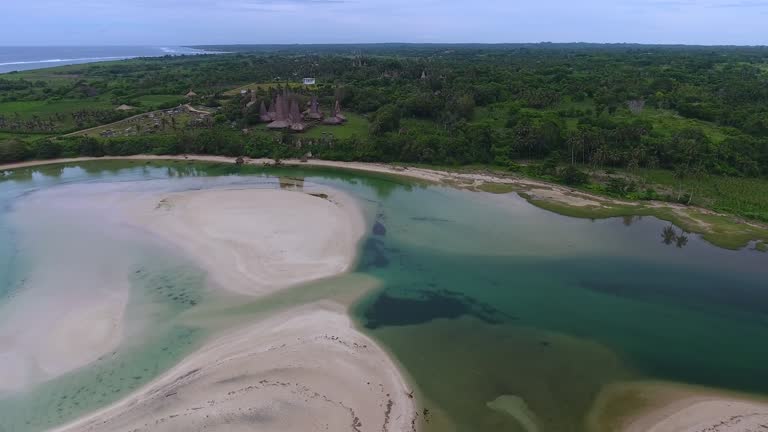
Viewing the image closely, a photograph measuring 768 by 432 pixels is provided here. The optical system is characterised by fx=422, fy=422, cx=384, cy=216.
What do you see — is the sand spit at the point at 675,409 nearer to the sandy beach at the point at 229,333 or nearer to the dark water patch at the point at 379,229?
the sandy beach at the point at 229,333

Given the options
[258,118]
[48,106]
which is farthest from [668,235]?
[48,106]

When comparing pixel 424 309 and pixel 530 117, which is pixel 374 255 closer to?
pixel 424 309

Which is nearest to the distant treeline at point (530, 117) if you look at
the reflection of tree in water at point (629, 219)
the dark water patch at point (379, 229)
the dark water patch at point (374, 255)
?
the reflection of tree in water at point (629, 219)

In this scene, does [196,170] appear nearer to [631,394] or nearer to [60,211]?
[60,211]

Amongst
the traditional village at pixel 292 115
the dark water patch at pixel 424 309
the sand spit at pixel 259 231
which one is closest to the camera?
the dark water patch at pixel 424 309

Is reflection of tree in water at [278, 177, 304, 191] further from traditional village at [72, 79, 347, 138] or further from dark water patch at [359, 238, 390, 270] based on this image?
dark water patch at [359, 238, 390, 270]

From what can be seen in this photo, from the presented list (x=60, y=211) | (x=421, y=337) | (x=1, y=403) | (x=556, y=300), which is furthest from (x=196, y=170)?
(x=556, y=300)
